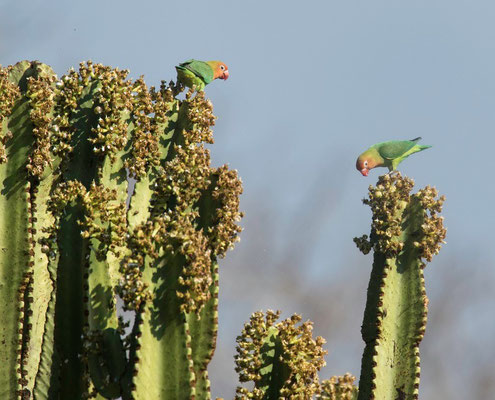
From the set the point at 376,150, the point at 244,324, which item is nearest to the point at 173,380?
the point at 244,324

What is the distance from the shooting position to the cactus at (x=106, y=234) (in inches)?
211

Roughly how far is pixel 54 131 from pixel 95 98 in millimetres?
427

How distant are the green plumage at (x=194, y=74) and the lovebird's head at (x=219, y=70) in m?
0.54

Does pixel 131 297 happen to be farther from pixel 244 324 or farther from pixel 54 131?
pixel 54 131

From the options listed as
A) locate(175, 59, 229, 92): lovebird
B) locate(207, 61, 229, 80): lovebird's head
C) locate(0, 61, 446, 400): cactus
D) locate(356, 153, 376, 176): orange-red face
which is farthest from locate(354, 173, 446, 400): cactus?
locate(207, 61, 229, 80): lovebird's head

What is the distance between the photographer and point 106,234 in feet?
20.1

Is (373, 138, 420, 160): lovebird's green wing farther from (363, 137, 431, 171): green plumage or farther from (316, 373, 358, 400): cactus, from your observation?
(316, 373, 358, 400): cactus

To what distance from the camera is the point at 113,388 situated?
5.53 metres

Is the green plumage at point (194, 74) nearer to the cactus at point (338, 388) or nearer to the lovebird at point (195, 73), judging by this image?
the lovebird at point (195, 73)

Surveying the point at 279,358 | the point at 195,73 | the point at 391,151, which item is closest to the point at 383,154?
the point at 391,151

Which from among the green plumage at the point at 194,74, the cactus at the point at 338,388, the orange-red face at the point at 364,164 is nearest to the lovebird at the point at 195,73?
the green plumage at the point at 194,74

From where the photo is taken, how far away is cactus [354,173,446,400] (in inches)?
260

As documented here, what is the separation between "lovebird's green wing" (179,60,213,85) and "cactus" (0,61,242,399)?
1.49 ft

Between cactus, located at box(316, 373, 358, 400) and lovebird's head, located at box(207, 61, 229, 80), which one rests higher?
lovebird's head, located at box(207, 61, 229, 80)
